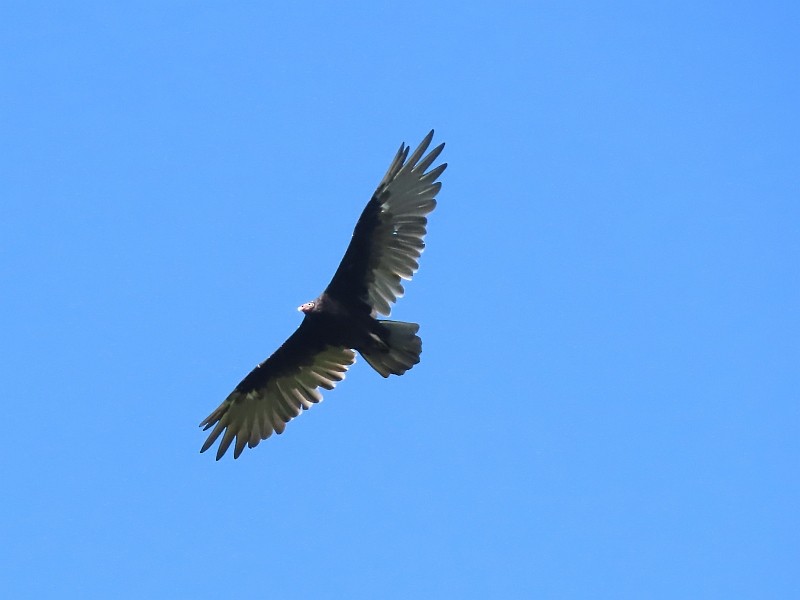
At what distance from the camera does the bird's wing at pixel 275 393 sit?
13.7 meters

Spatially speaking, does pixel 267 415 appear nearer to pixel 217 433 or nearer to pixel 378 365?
pixel 217 433

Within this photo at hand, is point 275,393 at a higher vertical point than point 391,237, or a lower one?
lower

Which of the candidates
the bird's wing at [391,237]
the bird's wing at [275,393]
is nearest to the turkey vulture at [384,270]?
the bird's wing at [391,237]

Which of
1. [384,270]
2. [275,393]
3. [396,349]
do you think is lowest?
[275,393]

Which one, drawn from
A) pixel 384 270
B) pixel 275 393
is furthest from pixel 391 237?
pixel 275 393

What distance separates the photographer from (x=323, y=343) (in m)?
13.5

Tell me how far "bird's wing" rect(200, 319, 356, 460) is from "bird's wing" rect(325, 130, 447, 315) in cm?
97

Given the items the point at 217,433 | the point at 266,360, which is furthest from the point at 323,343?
the point at 217,433

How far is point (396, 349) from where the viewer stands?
41.8 ft

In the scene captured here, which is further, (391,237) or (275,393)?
(275,393)

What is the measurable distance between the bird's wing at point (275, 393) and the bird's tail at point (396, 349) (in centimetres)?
86

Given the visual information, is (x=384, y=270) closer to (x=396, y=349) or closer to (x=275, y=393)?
(x=396, y=349)

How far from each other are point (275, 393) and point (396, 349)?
1803 mm

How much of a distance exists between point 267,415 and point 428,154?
338 cm
